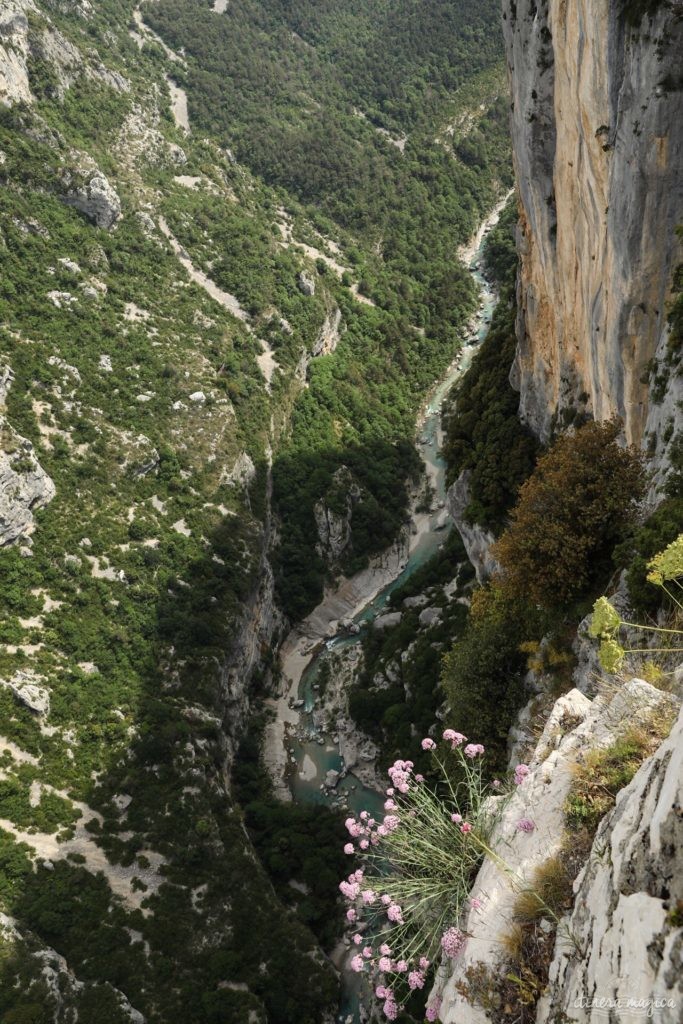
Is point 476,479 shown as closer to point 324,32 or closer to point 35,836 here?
point 35,836

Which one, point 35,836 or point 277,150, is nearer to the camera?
point 35,836

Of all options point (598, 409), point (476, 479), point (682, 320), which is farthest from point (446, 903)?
point (476, 479)

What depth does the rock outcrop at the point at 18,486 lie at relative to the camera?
4569cm

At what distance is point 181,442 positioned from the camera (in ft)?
197

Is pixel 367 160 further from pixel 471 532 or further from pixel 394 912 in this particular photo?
pixel 394 912

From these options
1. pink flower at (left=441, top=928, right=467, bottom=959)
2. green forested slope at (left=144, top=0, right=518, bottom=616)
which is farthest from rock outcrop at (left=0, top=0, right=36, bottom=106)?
pink flower at (left=441, top=928, right=467, bottom=959)

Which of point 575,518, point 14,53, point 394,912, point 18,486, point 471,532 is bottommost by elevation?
point 394,912

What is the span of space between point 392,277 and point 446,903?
9824 cm

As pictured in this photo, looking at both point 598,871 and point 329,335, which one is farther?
point 329,335

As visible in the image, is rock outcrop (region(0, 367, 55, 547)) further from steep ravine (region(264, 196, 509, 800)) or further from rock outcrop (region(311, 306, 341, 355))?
rock outcrop (region(311, 306, 341, 355))

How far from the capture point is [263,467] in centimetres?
6700

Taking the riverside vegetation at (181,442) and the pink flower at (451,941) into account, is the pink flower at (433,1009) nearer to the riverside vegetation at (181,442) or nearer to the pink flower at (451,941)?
the pink flower at (451,941)

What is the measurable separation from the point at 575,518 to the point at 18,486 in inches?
1555

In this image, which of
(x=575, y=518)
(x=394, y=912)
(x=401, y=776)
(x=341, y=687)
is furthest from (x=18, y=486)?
(x=394, y=912)
